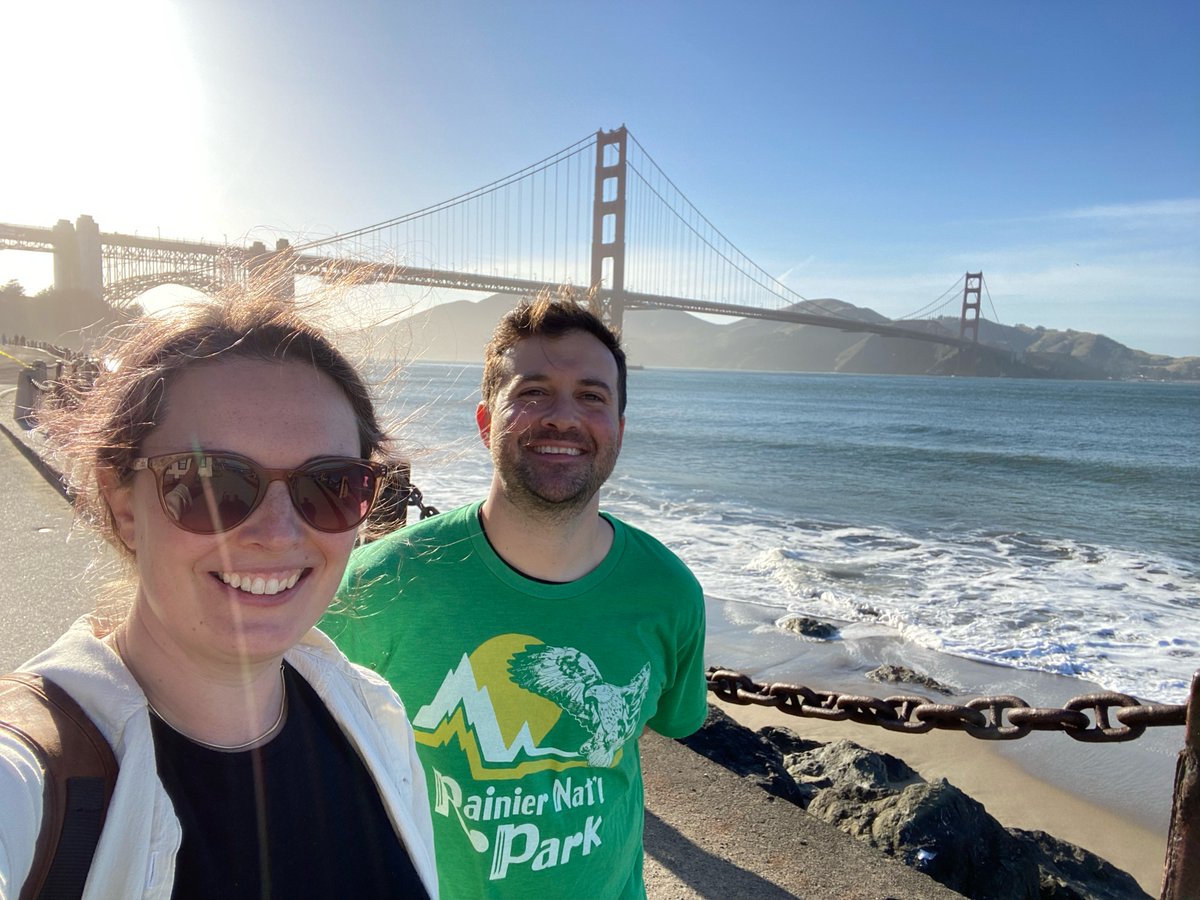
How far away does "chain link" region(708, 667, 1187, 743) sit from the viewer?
1753mm

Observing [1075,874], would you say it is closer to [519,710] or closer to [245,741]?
[519,710]

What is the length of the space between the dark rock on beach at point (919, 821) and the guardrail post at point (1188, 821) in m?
1.27

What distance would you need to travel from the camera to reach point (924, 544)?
11250 mm

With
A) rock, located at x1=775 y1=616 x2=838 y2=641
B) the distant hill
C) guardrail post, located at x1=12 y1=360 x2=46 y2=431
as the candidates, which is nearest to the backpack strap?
rock, located at x1=775 y1=616 x2=838 y2=641

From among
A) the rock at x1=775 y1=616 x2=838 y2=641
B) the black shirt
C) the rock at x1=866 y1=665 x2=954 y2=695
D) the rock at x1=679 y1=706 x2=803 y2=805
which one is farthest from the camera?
the rock at x1=775 y1=616 x2=838 y2=641

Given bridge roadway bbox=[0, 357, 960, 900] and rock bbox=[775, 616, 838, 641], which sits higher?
bridge roadway bbox=[0, 357, 960, 900]

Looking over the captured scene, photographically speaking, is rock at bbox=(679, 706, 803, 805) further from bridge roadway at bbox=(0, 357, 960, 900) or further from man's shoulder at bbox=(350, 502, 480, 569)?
man's shoulder at bbox=(350, 502, 480, 569)

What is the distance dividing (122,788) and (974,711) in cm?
198

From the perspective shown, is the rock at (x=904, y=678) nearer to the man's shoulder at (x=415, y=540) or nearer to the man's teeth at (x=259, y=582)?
the man's shoulder at (x=415, y=540)

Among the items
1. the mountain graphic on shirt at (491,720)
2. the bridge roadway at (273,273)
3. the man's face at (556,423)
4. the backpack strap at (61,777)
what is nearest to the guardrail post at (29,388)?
the bridge roadway at (273,273)

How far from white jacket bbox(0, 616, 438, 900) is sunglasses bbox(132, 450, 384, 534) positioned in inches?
6.4

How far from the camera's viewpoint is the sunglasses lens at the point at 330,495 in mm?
953

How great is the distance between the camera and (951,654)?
638cm

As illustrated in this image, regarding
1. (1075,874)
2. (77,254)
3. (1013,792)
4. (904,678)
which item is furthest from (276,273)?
(77,254)
